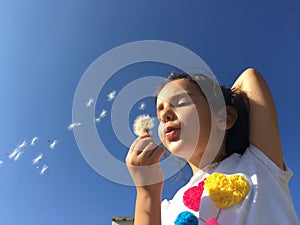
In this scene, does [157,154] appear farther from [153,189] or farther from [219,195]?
[219,195]

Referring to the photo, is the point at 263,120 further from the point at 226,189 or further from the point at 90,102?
the point at 90,102

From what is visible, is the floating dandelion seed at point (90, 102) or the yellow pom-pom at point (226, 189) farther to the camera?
the floating dandelion seed at point (90, 102)

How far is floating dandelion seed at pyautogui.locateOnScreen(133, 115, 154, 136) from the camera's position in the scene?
137 centimetres

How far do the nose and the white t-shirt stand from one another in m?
0.22

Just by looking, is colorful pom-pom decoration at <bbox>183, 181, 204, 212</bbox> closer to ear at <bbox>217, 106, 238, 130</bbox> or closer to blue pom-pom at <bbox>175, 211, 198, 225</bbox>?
blue pom-pom at <bbox>175, 211, 198, 225</bbox>

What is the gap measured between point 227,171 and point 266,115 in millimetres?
240

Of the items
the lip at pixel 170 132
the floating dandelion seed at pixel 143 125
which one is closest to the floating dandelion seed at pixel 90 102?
the floating dandelion seed at pixel 143 125

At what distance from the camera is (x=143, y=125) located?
4.58ft

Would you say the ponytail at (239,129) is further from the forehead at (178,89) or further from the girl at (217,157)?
the forehead at (178,89)

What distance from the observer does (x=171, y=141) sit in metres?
1.24

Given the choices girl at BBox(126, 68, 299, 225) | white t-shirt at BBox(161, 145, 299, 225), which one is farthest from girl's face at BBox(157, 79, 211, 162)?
white t-shirt at BBox(161, 145, 299, 225)

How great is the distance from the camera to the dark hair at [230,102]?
1.30 m

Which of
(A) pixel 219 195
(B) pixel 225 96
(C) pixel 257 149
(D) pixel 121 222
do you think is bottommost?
(A) pixel 219 195

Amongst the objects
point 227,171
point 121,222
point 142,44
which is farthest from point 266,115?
point 121,222
